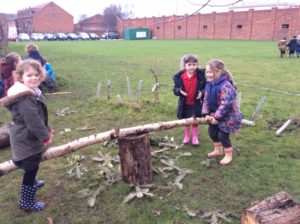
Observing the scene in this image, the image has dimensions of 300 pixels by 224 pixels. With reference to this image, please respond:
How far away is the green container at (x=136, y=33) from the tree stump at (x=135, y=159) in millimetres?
57170

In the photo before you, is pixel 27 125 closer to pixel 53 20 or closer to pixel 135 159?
pixel 135 159

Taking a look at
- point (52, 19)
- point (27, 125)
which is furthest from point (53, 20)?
point (27, 125)

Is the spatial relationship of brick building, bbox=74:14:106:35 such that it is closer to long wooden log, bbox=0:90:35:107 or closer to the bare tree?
the bare tree

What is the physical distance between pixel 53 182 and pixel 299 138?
4510 millimetres

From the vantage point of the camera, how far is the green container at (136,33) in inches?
2361

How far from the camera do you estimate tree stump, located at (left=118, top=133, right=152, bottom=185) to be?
4.31 m

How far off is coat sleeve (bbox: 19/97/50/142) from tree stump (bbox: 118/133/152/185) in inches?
45.9

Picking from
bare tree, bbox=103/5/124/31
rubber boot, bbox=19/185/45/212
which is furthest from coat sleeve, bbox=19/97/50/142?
bare tree, bbox=103/5/124/31

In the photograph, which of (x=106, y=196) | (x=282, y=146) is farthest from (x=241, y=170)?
(x=106, y=196)

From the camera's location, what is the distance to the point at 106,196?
4.27 metres

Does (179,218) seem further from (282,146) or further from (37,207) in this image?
(282,146)

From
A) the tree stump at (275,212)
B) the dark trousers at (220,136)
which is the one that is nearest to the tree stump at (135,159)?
the dark trousers at (220,136)

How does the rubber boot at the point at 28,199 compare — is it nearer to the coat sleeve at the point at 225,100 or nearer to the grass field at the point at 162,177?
the grass field at the point at 162,177

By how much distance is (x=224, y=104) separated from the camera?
4723mm
